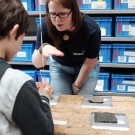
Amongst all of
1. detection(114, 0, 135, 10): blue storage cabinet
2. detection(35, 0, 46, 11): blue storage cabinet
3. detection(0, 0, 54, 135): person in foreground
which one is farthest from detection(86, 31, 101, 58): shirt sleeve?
detection(114, 0, 135, 10): blue storage cabinet

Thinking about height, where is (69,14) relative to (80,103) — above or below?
above

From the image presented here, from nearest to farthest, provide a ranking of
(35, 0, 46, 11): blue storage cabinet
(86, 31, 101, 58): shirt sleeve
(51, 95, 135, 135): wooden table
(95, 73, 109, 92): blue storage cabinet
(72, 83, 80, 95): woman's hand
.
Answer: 1. (51, 95, 135, 135): wooden table
2. (86, 31, 101, 58): shirt sleeve
3. (72, 83, 80, 95): woman's hand
4. (35, 0, 46, 11): blue storage cabinet
5. (95, 73, 109, 92): blue storage cabinet

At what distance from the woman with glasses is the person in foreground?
0.60 meters

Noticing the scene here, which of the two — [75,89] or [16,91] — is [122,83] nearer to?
[75,89]

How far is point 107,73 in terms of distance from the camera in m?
2.72

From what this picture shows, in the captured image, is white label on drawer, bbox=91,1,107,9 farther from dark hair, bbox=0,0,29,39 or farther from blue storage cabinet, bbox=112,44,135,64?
dark hair, bbox=0,0,29,39

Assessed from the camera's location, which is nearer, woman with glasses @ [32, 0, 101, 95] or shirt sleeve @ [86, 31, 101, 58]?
woman with glasses @ [32, 0, 101, 95]

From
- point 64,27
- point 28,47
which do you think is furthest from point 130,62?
point 64,27

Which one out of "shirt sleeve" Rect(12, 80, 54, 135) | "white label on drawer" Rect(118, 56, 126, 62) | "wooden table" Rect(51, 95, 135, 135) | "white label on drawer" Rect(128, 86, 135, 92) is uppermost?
"shirt sleeve" Rect(12, 80, 54, 135)

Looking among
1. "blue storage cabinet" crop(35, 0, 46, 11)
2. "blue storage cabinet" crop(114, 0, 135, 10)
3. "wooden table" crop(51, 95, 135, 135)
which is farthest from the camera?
"blue storage cabinet" crop(114, 0, 135, 10)

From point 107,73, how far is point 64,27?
1.21 m

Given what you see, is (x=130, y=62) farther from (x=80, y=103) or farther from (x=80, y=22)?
(x=80, y=103)

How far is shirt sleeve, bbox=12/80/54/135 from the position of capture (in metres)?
0.85

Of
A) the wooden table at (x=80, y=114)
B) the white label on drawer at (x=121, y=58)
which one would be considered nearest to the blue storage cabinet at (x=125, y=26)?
the white label on drawer at (x=121, y=58)
